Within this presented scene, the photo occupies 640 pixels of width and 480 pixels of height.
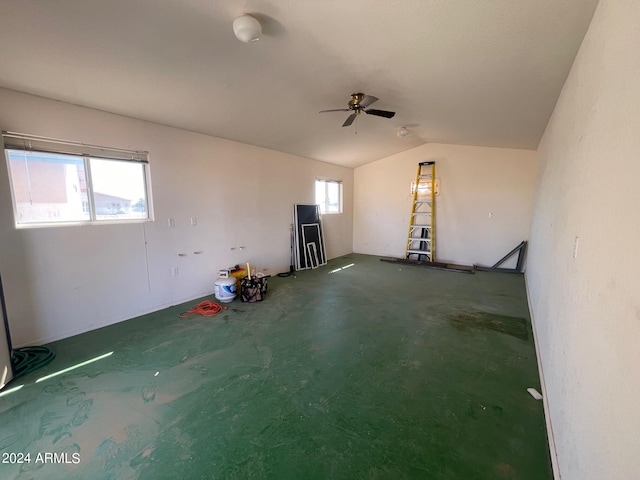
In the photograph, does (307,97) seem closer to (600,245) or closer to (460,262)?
(600,245)

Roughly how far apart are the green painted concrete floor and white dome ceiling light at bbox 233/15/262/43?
261 cm

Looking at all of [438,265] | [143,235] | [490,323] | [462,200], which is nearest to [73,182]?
[143,235]

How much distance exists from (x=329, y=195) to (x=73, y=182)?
5.07 meters

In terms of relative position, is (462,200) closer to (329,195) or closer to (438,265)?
(438,265)

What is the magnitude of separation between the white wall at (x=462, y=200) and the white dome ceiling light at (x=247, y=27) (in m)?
5.52

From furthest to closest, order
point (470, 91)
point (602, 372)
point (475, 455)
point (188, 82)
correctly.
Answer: point (470, 91)
point (188, 82)
point (475, 455)
point (602, 372)

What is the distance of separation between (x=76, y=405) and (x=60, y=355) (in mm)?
959

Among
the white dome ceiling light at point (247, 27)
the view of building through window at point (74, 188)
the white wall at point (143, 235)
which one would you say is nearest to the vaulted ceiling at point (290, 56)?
the white dome ceiling light at point (247, 27)

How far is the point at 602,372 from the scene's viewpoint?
3.18 ft

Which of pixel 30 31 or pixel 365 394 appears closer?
pixel 30 31

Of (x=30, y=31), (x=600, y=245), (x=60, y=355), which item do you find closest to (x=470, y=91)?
(x=600, y=245)

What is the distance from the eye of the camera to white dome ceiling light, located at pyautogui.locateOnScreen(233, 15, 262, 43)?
1.74 metres

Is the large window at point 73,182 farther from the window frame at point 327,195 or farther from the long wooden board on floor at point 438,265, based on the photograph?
the long wooden board on floor at point 438,265

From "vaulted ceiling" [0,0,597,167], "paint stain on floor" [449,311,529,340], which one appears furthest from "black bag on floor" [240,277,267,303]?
"paint stain on floor" [449,311,529,340]
